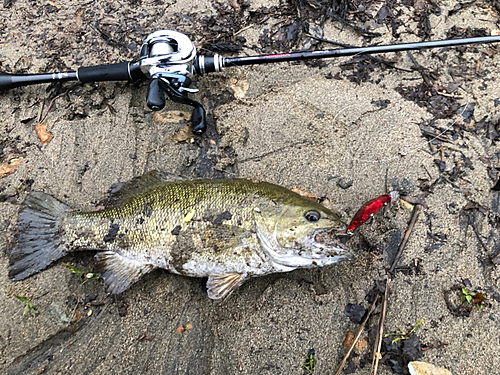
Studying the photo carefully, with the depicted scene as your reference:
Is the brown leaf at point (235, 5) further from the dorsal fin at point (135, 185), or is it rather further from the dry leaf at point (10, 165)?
the dry leaf at point (10, 165)

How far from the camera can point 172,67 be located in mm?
3209

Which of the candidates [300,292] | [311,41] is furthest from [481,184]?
[311,41]

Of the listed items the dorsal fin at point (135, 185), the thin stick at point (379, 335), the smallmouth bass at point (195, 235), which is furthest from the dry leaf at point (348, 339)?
the dorsal fin at point (135, 185)

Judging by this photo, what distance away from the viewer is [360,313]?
106 inches

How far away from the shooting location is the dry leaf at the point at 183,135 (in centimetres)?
353

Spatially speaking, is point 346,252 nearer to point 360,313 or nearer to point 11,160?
point 360,313

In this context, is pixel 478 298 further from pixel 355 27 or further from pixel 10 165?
pixel 10 165

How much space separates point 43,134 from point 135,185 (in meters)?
1.35

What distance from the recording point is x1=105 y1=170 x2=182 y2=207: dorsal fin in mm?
2988

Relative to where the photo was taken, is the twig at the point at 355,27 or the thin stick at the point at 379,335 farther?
the twig at the point at 355,27

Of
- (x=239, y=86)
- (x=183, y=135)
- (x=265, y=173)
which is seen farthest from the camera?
(x=239, y=86)

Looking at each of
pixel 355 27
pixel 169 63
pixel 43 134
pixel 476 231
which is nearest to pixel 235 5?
pixel 355 27

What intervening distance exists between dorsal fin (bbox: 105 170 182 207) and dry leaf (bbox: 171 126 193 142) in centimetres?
60

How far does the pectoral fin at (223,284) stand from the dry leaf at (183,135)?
1.49 meters
